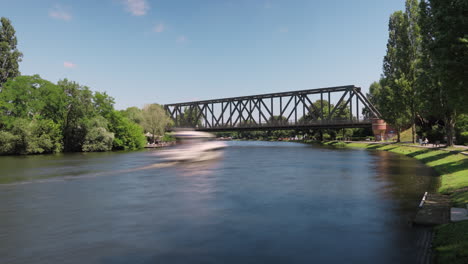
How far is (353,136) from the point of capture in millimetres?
127250

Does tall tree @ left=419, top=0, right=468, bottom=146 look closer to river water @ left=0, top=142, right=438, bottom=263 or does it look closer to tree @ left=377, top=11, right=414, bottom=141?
river water @ left=0, top=142, right=438, bottom=263

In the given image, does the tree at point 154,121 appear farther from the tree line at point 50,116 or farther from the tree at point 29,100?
the tree at point 29,100

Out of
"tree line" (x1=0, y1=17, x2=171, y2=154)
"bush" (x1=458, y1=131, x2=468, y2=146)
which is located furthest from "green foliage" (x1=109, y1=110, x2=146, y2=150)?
"bush" (x1=458, y1=131, x2=468, y2=146)

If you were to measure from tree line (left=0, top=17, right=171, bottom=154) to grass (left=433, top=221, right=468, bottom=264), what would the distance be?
83.0m

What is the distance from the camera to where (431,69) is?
2805 cm

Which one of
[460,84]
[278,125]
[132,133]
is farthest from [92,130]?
[460,84]

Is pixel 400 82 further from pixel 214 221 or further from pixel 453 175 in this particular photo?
pixel 214 221

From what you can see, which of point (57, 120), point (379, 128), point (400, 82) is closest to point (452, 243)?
point (400, 82)

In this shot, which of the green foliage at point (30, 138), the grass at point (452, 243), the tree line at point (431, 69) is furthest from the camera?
the green foliage at point (30, 138)

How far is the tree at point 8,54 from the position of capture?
81938mm

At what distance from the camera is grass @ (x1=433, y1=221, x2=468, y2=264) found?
1058 centimetres

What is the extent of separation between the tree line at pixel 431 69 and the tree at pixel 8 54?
9192cm

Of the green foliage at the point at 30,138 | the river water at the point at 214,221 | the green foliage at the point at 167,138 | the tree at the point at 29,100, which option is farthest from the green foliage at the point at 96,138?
the river water at the point at 214,221

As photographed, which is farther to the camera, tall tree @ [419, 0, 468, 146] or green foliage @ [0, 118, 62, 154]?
green foliage @ [0, 118, 62, 154]
